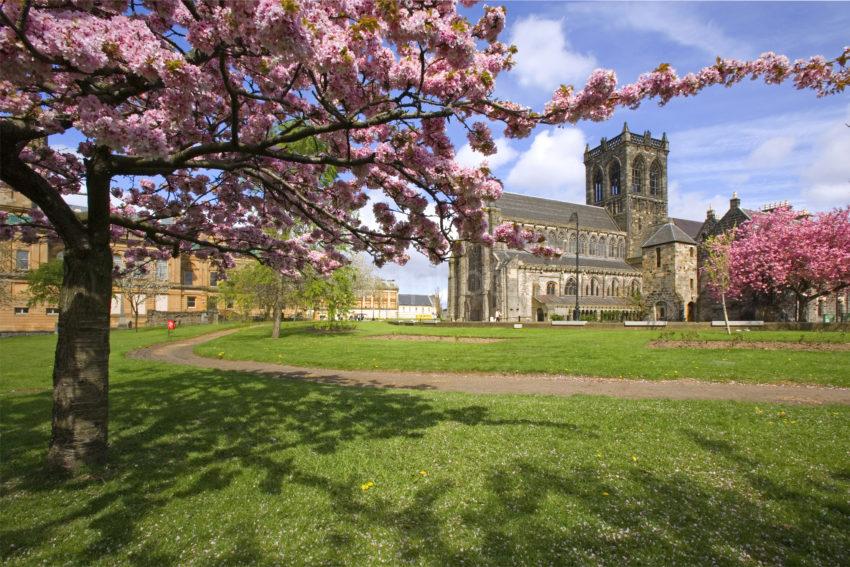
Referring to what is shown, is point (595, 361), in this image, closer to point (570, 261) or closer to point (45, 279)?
point (45, 279)

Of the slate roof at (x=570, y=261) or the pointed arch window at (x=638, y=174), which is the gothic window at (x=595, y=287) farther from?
the pointed arch window at (x=638, y=174)

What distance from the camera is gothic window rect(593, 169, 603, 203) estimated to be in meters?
77.0

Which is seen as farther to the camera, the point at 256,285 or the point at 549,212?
the point at 549,212

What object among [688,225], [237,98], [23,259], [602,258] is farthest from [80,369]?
[688,225]

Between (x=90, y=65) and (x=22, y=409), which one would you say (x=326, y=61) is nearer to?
(x=90, y=65)

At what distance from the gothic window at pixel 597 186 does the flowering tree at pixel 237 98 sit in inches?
3046

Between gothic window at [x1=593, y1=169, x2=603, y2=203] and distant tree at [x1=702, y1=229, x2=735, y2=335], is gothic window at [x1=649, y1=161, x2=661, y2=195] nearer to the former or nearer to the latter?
gothic window at [x1=593, y1=169, x2=603, y2=203]

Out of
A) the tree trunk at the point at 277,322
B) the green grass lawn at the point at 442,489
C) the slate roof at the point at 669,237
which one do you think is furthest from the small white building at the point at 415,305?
the green grass lawn at the point at 442,489

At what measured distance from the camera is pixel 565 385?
1118 cm

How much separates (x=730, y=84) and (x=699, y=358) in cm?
1301

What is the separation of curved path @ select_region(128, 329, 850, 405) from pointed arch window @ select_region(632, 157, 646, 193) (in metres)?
69.0

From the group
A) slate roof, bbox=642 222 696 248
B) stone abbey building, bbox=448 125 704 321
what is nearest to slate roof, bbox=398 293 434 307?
stone abbey building, bbox=448 125 704 321

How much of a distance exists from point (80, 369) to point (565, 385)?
388 inches

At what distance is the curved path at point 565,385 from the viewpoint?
9586mm
